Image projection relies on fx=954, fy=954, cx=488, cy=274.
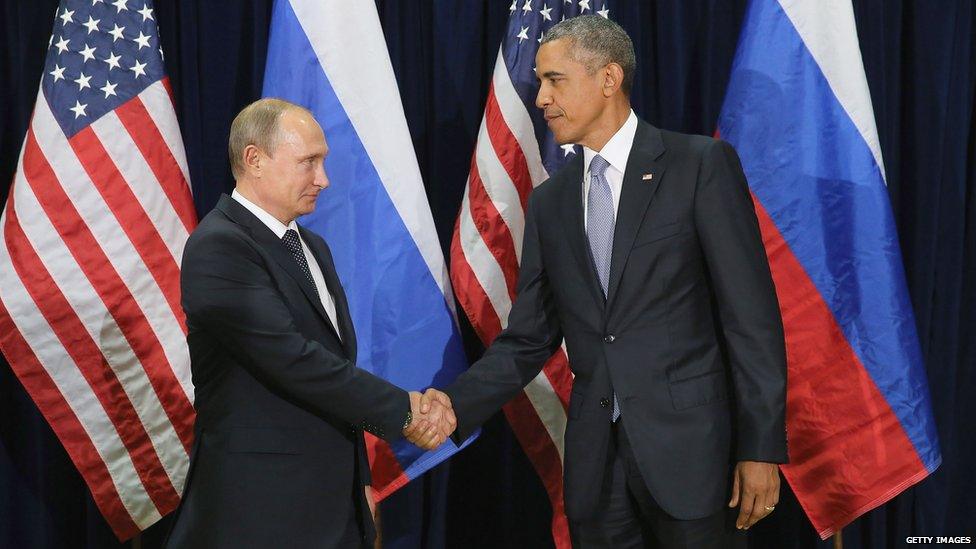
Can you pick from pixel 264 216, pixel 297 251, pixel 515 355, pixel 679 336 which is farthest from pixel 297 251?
pixel 679 336

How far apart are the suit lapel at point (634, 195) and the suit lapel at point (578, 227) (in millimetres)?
55

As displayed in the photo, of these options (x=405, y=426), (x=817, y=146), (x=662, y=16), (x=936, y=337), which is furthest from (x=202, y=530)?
(x=936, y=337)

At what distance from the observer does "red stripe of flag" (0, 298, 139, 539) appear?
2877 millimetres

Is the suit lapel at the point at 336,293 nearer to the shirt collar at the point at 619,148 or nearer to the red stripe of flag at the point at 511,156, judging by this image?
the shirt collar at the point at 619,148

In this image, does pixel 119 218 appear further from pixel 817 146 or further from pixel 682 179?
A: pixel 817 146

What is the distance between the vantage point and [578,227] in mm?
2301

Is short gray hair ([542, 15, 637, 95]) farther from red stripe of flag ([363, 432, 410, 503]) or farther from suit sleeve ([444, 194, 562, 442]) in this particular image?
red stripe of flag ([363, 432, 410, 503])

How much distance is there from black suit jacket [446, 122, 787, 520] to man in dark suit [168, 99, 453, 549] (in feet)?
1.59

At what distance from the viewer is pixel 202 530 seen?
6.66ft

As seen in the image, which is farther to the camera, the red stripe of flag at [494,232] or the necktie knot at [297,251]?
the red stripe of flag at [494,232]

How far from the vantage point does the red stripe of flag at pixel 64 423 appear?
113 inches

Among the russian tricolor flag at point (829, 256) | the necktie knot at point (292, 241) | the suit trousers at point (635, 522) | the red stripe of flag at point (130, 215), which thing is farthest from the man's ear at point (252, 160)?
the russian tricolor flag at point (829, 256)

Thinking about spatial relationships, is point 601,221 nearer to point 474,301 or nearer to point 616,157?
point 616,157

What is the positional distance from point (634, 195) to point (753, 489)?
715mm
